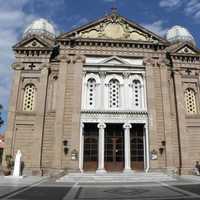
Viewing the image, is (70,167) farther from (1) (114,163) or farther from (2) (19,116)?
(2) (19,116)

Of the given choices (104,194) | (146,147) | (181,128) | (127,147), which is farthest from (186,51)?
(104,194)

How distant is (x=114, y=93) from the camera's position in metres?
28.7

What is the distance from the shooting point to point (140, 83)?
96.3ft

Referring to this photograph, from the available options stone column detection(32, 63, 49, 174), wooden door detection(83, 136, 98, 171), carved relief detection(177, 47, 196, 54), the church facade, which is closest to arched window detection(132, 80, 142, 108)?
the church facade

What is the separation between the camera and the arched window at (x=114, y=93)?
28306 mm

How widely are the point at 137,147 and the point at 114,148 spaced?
240 cm

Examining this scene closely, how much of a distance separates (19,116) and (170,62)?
18.1m

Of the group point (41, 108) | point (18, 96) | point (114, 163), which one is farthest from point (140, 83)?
point (18, 96)

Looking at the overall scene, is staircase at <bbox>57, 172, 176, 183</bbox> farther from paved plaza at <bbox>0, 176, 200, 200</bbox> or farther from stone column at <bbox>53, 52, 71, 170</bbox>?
paved plaza at <bbox>0, 176, 200, 200</bbox>

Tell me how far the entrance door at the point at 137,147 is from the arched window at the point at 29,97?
11186 mm

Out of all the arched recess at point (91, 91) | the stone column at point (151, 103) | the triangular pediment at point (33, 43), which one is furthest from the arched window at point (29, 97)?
the stone column at point (151, 103)

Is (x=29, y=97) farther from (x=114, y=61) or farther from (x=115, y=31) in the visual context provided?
(x=115, y=31)

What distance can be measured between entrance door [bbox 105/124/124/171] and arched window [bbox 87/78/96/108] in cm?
308

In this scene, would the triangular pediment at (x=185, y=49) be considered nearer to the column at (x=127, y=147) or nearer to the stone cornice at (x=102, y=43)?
the stone cornice at (x=102, y=43)
